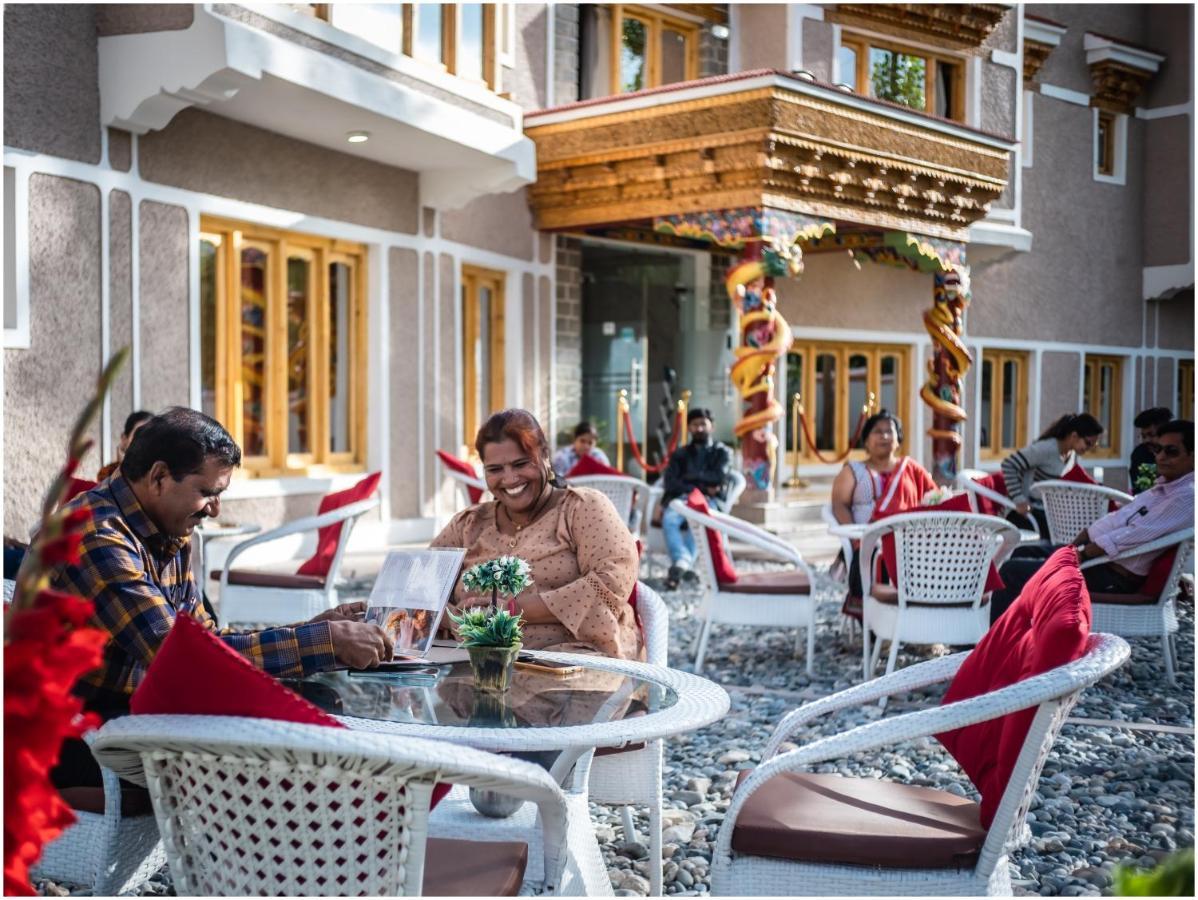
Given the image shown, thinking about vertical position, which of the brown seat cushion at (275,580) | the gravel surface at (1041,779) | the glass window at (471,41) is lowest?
the gravel surface at (1041,779)

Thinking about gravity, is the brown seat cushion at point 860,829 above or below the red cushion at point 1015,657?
below

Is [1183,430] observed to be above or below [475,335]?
below

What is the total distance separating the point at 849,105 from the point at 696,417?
12.7 feet

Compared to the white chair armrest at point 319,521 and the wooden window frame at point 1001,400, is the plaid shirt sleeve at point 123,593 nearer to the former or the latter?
the white chair armrest at point 319,521

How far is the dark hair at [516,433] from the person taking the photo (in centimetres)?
366

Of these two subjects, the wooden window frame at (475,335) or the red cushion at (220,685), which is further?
the wooden window frame at (475,335)

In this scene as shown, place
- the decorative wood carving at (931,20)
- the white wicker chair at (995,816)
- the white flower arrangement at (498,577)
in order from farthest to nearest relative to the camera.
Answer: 1. the decorative wood carving at (931,20)
2. the white flower arrangement at (498,577)
3. the white wicker chair at (995,816)

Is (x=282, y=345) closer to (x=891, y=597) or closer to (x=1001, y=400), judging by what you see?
(x=891, y=597)

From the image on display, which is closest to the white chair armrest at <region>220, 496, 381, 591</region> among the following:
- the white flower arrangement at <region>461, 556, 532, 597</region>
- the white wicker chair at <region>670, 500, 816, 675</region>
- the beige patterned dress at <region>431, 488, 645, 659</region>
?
the white wicker chair at <region>670, 500, 816, 675</region>

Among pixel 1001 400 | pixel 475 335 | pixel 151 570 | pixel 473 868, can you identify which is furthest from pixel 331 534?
pixel 1001 400

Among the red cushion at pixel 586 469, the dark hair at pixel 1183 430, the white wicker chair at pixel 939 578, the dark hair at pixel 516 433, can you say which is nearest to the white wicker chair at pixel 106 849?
the dark hair at pixel 516 433

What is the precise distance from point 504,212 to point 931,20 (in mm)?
6942

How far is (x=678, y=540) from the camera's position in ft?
31.7

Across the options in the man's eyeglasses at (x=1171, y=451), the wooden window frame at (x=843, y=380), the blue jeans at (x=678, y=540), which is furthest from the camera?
the wooden window frame at (x=843, y=380)
